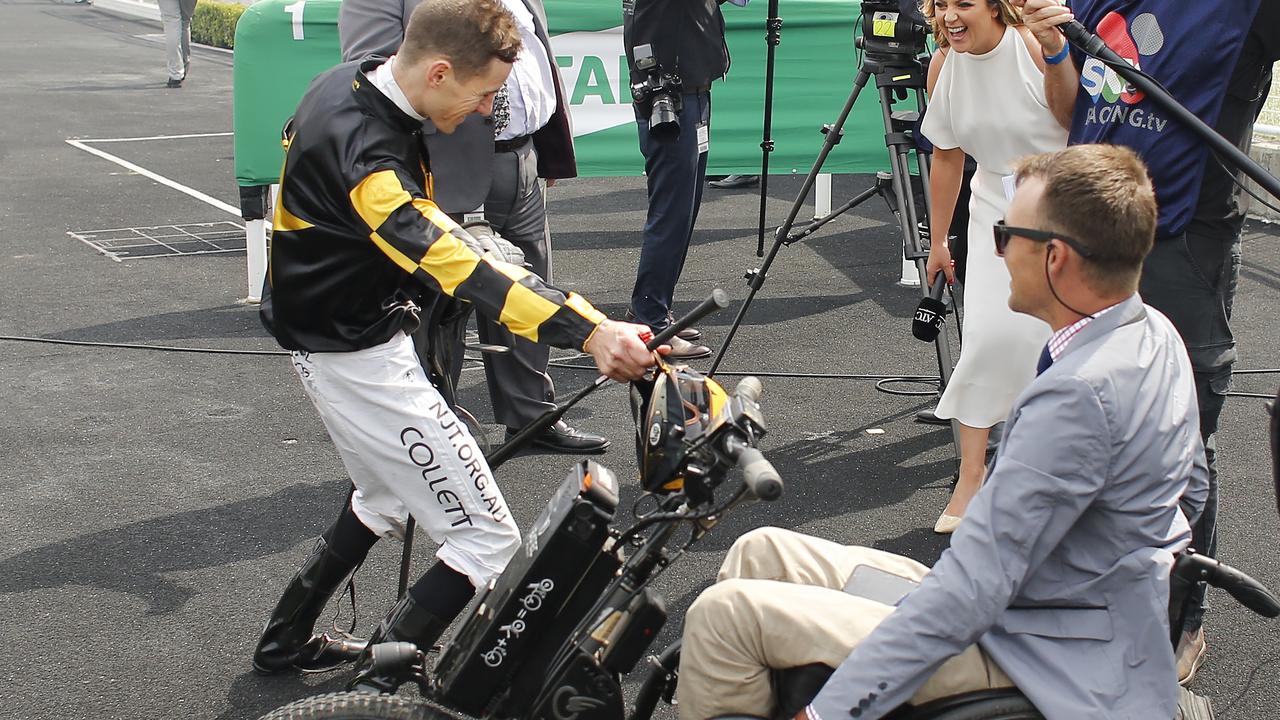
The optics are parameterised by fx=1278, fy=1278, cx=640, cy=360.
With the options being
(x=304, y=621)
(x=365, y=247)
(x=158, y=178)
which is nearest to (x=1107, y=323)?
(x=365, y=247)

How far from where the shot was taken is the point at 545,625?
2477 millimetres

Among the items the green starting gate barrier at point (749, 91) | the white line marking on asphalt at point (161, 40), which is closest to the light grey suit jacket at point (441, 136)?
the green starting gate barrier at point (749, 91)

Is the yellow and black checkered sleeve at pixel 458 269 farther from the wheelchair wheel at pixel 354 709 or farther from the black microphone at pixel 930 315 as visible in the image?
the black microphone at pixel 930 315

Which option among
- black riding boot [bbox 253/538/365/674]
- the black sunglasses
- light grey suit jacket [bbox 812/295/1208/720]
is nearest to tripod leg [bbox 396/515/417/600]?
black riding boot [bbox 253/538/365/674]

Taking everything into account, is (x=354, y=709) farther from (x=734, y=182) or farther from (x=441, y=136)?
(x=734, y=182)

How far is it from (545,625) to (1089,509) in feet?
3.37

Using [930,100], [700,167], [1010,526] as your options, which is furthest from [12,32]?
[1010,526]

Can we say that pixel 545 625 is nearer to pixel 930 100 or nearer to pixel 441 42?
pixel 441 42

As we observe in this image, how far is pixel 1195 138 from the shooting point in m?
3.21

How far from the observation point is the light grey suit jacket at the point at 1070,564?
2.14 m

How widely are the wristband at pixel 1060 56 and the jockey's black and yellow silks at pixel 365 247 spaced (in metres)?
1.70

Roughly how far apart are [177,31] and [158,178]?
7.29 metres

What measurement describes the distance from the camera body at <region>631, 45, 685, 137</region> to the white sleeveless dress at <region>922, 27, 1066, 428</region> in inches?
78.0

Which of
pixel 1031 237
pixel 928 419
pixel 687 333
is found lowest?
pixel 687 333
